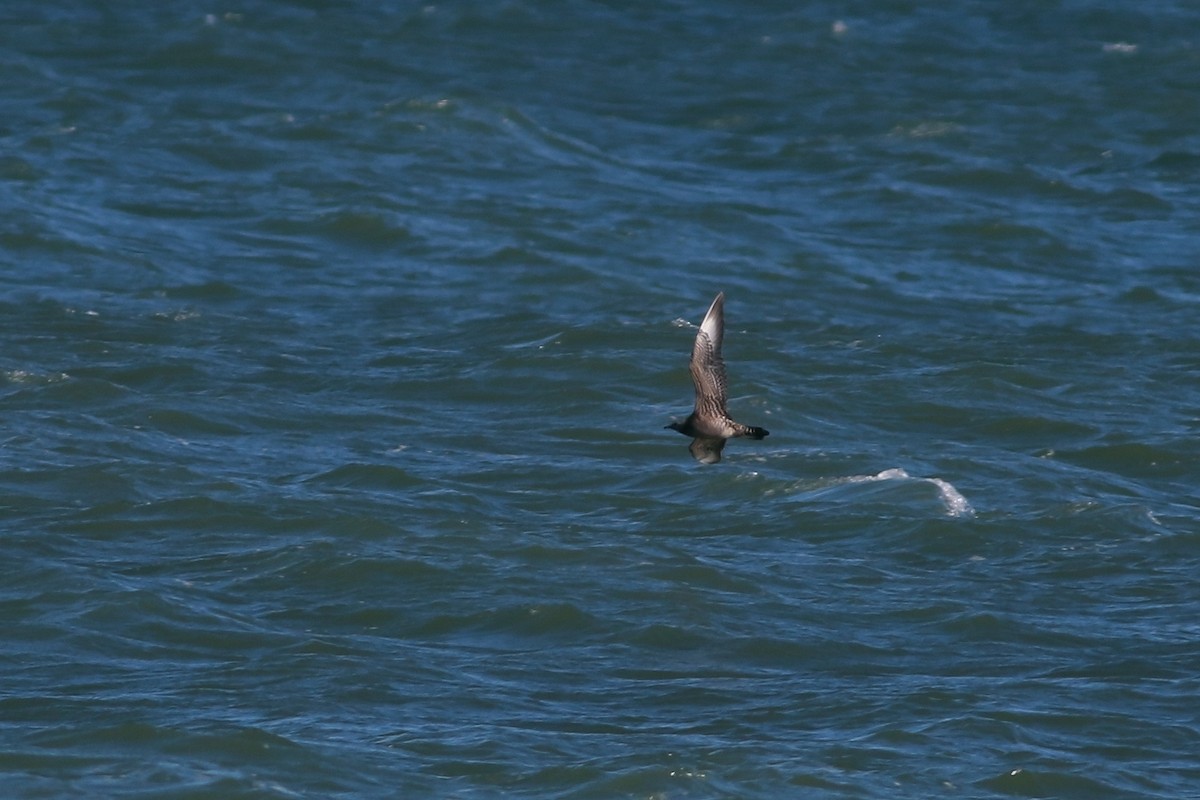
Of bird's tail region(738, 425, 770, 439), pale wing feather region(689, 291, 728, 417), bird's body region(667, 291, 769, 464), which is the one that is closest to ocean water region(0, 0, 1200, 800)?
bird's body region(667, 291, 769, 464)

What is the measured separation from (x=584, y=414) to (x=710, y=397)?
5.55 m

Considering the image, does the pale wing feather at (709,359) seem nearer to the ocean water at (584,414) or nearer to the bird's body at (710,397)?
the bird's body at (710,397)

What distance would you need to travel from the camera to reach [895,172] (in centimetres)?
2556

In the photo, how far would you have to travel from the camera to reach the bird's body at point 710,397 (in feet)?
38.4

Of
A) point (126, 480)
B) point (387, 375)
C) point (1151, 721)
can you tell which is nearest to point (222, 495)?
point (126, 480)

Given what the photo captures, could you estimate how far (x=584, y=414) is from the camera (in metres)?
17.4

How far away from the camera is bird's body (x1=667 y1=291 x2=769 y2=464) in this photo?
11703 mm

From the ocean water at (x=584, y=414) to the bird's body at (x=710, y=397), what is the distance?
1.42 meters

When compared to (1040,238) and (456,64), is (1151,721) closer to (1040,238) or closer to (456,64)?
(1040,238)

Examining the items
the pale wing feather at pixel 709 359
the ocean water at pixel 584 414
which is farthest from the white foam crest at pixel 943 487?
the pale wing feather at pixel 709 359

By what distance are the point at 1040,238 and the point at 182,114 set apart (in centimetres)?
1090

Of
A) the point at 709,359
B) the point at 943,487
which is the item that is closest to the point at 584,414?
the point at 943,487

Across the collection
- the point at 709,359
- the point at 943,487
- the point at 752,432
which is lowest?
the point at 943,487

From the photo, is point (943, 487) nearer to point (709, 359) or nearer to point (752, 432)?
point (709, 359)
